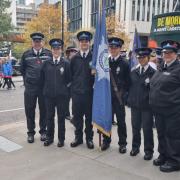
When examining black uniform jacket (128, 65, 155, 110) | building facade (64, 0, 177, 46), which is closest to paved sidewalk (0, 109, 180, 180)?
black uniform jacket (128, 65, 155, 110)

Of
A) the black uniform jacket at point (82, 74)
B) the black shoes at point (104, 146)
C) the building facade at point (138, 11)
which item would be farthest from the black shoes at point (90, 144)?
the building facade at point (138, 11)

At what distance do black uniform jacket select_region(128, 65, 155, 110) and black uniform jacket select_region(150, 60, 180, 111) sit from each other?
0.38 metres

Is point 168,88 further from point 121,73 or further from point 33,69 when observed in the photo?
point 33,69

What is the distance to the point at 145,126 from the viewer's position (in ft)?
16.2

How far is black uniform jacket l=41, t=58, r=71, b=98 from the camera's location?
5525 mm

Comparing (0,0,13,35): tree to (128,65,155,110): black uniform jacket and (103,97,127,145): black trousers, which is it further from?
(128,65,155,110): black uniform jacket

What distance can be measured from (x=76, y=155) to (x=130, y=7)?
4618 cm

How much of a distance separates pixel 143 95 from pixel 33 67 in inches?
84.8

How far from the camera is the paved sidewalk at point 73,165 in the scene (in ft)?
14.5

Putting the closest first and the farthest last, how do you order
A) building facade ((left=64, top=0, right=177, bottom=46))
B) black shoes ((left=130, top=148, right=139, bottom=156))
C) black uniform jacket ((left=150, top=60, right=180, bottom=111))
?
1. black uniform jacket ((left=150, top=60, right=180, bottom=111))
2. black shoes ((left=130, top=148, right=139, bottom=156))
3. building facade ((left=64, top=0, right=177, bottom=46))

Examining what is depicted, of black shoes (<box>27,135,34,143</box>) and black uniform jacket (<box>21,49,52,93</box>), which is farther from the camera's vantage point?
black shoes (<box>27,135,34,143</box>)

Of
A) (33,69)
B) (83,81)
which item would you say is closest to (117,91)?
(83,81)

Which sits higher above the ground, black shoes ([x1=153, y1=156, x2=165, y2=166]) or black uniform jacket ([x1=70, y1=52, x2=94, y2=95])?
black uniform jacket ([x1=70, y1=52, x2=94, y2=95])

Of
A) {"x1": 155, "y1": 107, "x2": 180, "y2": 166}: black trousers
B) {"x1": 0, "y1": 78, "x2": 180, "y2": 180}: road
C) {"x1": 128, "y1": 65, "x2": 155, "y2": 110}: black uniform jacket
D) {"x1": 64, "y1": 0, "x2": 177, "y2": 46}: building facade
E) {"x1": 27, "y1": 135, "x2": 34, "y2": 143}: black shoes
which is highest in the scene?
{"x1": 64, "y1": 0, "x2": 177, "y2": 46}: building facade
